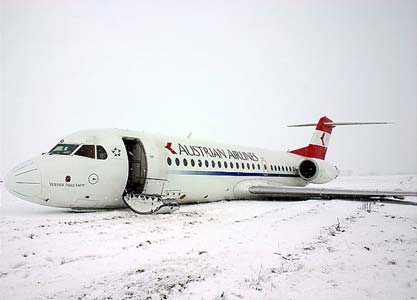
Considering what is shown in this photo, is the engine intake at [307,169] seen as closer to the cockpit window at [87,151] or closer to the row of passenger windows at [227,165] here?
the row of passenger windows at [227,165]

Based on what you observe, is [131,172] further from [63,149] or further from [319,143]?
[319,143]

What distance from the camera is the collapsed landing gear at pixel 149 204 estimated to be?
880 cm

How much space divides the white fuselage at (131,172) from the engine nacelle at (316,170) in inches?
236

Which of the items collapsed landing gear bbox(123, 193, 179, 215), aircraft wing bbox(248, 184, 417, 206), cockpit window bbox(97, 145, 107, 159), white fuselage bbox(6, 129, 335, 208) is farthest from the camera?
aircraft wing bbox(248, 184, 417, 206)

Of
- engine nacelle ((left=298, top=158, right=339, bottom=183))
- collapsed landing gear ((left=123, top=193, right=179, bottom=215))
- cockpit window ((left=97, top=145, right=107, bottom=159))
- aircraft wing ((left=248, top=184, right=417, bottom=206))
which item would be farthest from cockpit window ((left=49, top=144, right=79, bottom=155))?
engine nacelle ((left=298, top=158, right=339, bottom=183))

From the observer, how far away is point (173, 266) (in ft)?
13.7

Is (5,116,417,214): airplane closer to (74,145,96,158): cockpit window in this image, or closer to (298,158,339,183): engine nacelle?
(74,145,96,158): cockpit window

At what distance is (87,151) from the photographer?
9.16m

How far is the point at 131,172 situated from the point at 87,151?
211cm

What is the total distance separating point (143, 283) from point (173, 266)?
0.66 meters

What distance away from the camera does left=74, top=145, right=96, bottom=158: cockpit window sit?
29.7 feet

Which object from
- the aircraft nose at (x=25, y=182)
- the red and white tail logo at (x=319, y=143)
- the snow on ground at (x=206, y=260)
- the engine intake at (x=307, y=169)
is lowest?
the snow on ground at (x=206, y=260)

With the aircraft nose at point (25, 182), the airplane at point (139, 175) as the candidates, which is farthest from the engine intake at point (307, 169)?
the aircraft nose at point (25, 182)

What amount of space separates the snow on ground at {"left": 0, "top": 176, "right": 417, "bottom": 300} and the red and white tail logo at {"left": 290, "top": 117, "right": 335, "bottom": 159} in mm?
15473
